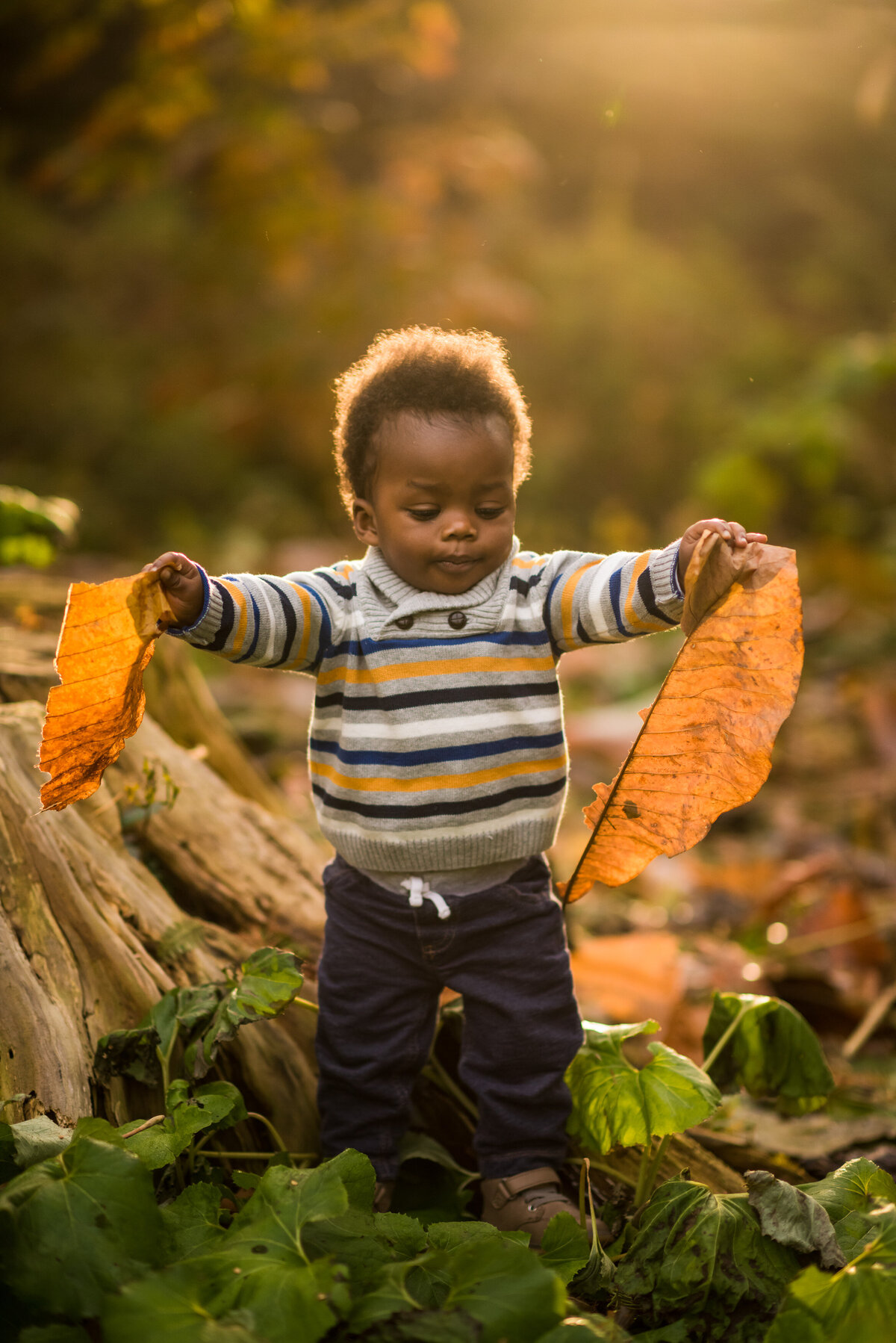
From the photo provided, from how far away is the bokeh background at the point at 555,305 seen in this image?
4430 millimetres

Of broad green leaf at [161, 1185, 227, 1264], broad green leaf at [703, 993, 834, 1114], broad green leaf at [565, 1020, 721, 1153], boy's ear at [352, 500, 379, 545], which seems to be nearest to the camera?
broad green leaf at [161, 1185, 227, 1264]

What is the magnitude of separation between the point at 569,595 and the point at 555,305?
→ 34.0 ft

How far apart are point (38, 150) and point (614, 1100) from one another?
11.4 metres

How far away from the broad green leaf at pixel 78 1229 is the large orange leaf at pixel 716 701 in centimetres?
92

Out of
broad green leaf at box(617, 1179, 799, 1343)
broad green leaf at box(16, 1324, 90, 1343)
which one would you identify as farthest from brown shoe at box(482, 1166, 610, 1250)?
broad green leaf at box(16, 1324, 90, 1343)

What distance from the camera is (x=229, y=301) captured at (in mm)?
10336

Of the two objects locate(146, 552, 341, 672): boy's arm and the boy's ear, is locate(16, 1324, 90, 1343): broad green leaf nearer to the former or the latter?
locate(146, 552, 341, 672): boy's arm

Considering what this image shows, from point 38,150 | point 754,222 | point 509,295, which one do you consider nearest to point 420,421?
point 509,295

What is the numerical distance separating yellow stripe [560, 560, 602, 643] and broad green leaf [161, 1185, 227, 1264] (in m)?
1.10

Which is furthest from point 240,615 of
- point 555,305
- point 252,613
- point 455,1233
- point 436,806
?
point 555,305

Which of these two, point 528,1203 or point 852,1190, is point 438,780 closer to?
point 528,1203

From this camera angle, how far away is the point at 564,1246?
1444 mm

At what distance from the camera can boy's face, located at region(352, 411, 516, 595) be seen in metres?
1.76

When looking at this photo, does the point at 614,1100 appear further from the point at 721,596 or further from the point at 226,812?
the point at 226,812
